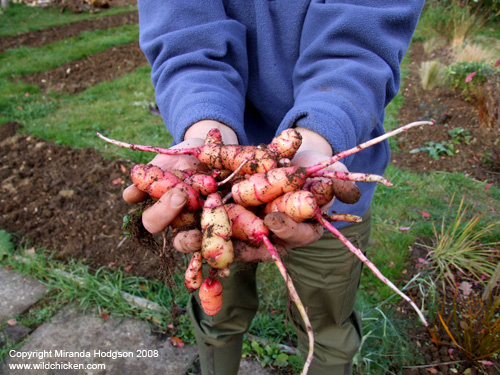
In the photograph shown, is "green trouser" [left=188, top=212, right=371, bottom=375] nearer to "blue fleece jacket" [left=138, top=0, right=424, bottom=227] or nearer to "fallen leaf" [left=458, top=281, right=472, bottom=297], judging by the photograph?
"blue fleece jacket" [left=138, top=0, right=424, bottom=227]

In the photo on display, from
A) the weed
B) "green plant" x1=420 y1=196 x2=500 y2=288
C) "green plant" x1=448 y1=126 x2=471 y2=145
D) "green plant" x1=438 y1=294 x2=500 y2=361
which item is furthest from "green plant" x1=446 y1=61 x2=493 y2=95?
"green plant" x1=438 y1=294 x2=500 y2=361

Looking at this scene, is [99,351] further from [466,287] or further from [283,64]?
[466,287]

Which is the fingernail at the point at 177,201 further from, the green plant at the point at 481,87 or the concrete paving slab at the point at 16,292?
the green plant at the point at 481,87

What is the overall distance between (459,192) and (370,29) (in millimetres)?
2453

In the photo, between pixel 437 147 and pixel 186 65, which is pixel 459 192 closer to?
pixel 437 147

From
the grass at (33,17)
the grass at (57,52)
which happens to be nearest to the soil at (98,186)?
the grass at (57,52)

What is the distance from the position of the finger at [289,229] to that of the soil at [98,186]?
4.58 ft

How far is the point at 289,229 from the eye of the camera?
3.78ft

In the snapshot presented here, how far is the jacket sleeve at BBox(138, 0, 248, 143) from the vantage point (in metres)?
1.64

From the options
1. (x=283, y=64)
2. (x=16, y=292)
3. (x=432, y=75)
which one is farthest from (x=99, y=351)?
(x=432, y=75)

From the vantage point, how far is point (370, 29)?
4.97ft

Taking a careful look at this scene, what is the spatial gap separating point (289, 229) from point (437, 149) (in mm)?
3470

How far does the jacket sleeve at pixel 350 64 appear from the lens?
1433 millimetres

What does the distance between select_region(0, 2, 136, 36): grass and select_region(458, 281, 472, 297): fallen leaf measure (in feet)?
29.7
